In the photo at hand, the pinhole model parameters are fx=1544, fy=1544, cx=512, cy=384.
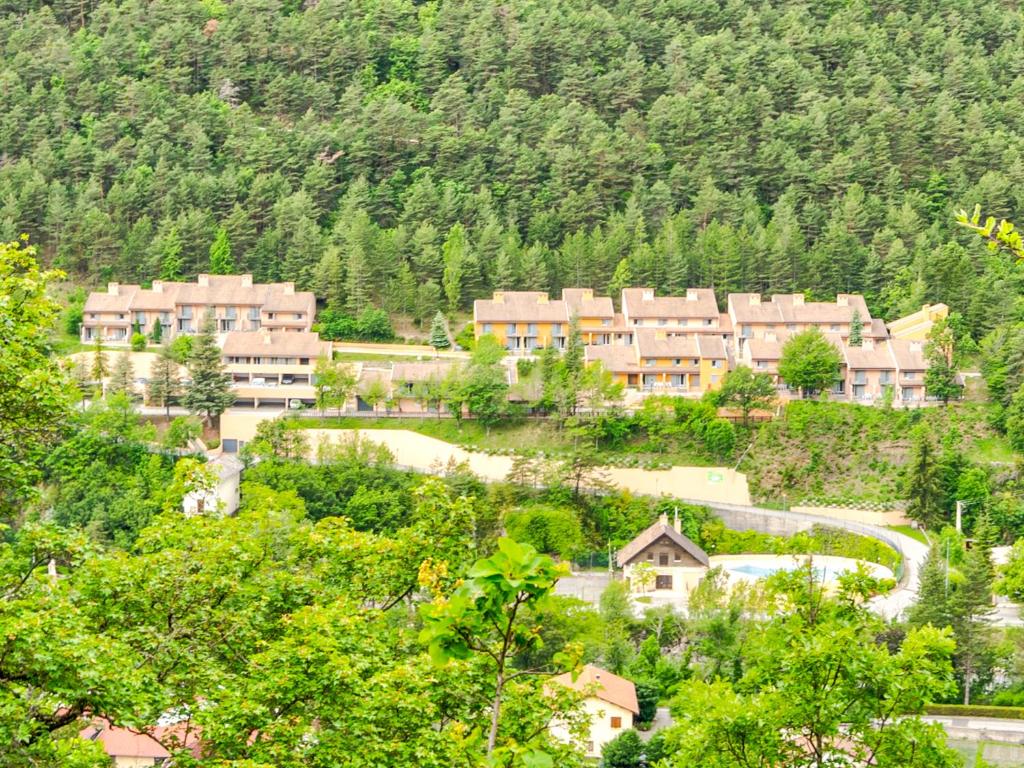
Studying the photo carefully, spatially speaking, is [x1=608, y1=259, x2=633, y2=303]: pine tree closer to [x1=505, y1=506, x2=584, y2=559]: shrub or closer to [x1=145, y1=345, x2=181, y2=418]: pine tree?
[x1=505, y1=506, x2=584, y2=559]: shrub

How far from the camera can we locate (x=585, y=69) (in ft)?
214

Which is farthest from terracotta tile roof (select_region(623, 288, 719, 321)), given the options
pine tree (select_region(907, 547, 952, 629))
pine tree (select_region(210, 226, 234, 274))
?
pine tree (select_region(907, 547, 952, 629))

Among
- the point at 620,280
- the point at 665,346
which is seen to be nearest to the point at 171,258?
the point at 620,280

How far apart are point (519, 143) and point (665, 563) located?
2668cm

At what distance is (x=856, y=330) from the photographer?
47094 mm

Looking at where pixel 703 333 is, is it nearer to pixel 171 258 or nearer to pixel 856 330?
pixel 856 330

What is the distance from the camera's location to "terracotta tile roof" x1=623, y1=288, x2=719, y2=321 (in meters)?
48.6

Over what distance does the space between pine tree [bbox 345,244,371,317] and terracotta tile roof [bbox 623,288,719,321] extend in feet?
27.6

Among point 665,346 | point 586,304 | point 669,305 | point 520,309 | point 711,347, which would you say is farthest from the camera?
point 586,304

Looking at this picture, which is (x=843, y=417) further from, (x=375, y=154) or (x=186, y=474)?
(x=186, y=474)

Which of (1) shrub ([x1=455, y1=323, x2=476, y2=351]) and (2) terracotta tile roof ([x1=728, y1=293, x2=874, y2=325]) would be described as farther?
(2) terracotta tile roof ([x1=728, y1=293, x2=874, y2=325])

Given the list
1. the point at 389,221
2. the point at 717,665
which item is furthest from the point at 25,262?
the point at 389,221

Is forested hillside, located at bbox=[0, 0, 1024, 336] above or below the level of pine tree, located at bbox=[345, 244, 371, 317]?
above

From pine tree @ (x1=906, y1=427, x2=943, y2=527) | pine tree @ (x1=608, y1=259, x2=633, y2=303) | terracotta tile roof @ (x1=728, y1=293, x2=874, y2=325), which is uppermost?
pine tree @ (x1=608, y1=259, x2=633, y2=303)
